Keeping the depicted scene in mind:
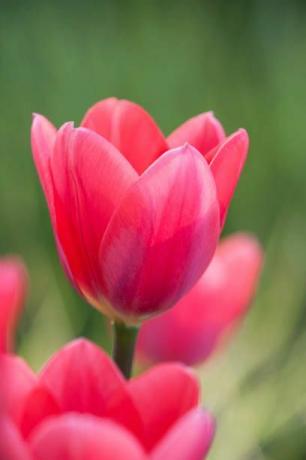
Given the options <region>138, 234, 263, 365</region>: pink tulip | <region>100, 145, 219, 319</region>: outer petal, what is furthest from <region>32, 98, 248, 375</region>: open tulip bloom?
<region>138, 234, 263, 365</region>: pink tulip

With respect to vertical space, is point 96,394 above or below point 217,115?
above

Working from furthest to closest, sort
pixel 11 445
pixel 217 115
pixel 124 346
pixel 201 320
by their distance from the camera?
pixel 217 115, pixel 201 320, pixel 124 346, pixel 11 445

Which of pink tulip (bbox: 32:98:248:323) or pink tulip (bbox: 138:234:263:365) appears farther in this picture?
pink tulip (bbox: 138:234:263:365)

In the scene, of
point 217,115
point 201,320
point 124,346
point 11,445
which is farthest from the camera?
point 217,115

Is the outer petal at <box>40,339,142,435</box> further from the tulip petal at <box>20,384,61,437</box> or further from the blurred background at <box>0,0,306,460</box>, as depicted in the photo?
the blurred background at <box>0,0,306,460</box>

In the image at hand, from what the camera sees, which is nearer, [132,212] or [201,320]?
[132,212]

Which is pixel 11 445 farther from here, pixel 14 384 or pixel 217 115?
pixel 217 115

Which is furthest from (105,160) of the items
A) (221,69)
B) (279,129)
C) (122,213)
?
(221,69)

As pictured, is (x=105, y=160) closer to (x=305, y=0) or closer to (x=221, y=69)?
(x=221, y=69)

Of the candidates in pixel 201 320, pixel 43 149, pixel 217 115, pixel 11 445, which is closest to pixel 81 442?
pixel 11 445
